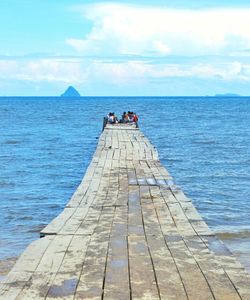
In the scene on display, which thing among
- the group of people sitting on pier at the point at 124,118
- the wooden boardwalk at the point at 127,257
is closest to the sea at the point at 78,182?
the wooden boardwalk at the point at 127,257

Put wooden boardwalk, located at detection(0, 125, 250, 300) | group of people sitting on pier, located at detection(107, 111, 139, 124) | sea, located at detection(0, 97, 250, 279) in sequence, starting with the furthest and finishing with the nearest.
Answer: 1. group of people sitting on pier, located at detection(107, 111, 139, 124)
2. sea, located at detection(0, 97, 250, 279)
3. wooden boardwalk, located at detection(0, 125, 250, 300)

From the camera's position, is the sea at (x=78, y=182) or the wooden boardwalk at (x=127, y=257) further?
the sea at (x=78, y=182)

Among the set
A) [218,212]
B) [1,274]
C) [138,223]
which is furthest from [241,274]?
[218,212]

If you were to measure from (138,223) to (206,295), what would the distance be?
292 centimetres

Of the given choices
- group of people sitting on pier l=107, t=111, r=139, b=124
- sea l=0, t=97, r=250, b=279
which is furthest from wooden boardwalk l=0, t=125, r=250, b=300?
group of people sitting on pier l=107, t=111, r=139, b=124

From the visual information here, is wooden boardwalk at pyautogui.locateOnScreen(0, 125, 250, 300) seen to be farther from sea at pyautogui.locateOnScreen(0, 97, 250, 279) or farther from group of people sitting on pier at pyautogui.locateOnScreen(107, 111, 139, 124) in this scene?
group of people sitting on pier at pyautogui.locateOnScreen(107, 111, 139, 124)

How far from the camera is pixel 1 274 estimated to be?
7.75 meters

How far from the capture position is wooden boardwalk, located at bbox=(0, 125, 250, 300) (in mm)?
4785

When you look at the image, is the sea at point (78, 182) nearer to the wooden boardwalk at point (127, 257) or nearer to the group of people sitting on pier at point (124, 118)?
the wooden boardwalk at point (127, 257)

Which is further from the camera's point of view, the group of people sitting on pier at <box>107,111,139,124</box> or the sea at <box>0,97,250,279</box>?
the group of people sitting on pier at <box>107,111,139,124</box>

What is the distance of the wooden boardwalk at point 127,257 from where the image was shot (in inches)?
188

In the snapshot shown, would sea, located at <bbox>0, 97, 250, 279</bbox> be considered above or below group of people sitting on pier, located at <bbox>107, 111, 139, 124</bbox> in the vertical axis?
below

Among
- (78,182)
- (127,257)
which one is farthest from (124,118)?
(127,257)

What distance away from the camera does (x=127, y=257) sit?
580cm
